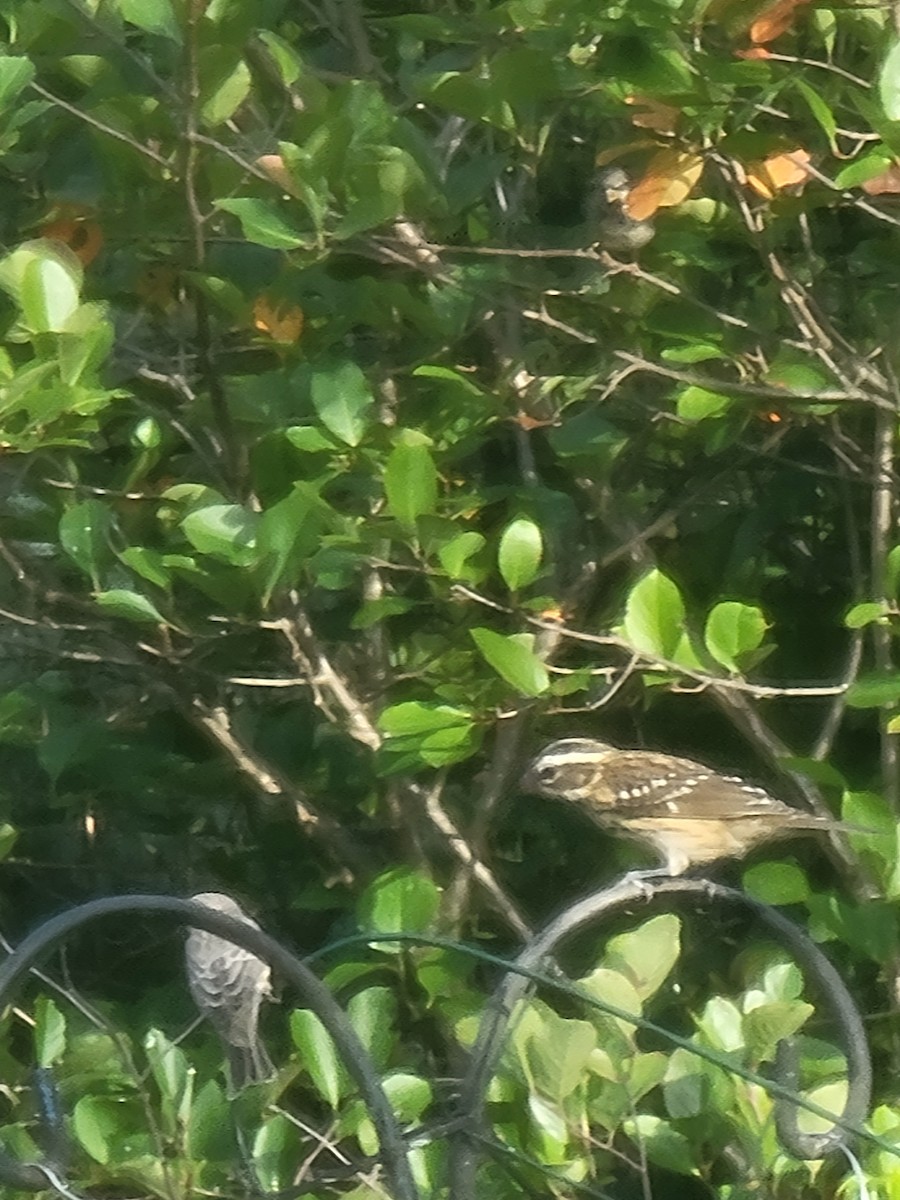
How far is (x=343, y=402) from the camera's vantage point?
1751mm

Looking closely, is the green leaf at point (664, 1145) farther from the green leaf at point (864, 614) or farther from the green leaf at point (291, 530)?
the green leaf at point (291, 530)

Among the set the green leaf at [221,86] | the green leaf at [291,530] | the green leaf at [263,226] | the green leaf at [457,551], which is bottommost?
the green leaf at [457,551]

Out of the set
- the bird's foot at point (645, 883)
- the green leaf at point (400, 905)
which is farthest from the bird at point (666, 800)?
the green leaf at point (400, 905)

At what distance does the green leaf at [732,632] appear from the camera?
5.65ft

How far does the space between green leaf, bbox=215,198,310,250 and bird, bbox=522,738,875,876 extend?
2.59 feet

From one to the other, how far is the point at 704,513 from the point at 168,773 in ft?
2.81

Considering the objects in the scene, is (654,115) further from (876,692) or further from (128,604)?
(128,604)

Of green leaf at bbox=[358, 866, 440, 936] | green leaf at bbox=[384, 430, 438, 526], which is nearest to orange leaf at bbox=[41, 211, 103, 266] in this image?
green leaf at bbox=[384, 430, 438, 526]

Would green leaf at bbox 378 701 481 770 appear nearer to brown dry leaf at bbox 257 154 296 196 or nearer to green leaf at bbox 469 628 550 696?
green leaf at bbox 469 628 550 696

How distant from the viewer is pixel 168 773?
231 cm

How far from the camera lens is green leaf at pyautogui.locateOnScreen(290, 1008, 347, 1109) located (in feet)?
5.79

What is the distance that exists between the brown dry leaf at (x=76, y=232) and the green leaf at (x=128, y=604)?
44 cm

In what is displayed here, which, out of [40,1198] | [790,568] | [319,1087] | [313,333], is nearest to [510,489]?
[313,333]

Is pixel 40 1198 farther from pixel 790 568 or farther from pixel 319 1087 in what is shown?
pixel 790 568
